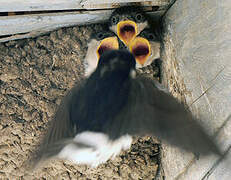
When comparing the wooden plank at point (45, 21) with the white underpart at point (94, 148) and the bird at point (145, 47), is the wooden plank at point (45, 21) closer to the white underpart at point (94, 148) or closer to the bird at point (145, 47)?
the bird at point (145, 47)

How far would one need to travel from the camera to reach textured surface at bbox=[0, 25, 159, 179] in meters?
2.26

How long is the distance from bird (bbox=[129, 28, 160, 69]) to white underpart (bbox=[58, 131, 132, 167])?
0.73 metres

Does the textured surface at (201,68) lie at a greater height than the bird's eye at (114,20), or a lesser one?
lesser

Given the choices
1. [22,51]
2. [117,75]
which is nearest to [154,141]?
[117,75]

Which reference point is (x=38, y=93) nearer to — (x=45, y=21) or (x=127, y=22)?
(x=45, y=21)

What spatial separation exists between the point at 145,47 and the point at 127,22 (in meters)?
0.18

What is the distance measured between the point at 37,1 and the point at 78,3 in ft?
0.70

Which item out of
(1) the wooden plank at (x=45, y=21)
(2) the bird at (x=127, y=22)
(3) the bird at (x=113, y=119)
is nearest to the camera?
(3) the bird at (x=113, y=119)

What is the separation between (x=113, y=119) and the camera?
157 centimetres

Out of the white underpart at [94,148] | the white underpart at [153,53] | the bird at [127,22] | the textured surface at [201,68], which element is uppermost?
the bird at [127,22]

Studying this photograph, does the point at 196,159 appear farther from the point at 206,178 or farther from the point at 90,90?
the point at 90,90

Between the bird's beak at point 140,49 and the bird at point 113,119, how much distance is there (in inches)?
14.5

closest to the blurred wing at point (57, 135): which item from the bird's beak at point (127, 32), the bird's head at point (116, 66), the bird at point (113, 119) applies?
the bird at point (113, 119)

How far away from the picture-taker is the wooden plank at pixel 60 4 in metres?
1.73
